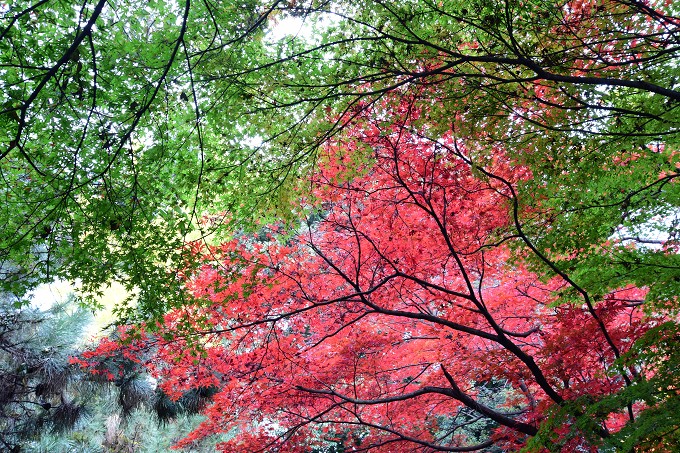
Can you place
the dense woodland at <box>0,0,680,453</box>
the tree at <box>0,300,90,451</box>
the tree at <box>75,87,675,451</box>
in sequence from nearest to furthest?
1. the dense woodland at <box>0,0,680,453</box>
2. the tree at <box>75,87,675,451</box>
3. the tree at <box>0,300,90,451</box>

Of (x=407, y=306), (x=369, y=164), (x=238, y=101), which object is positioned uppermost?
(x=369, y=164)

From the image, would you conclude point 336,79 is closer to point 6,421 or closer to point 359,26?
point 359,26

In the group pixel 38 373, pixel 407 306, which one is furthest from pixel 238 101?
pixel 38 373

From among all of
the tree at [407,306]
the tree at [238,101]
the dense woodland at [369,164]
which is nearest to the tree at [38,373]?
the tree at [407,306]

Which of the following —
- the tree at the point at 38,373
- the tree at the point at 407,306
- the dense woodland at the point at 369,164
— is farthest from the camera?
the tree at the point at 38,373

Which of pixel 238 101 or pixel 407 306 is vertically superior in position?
pixel 407 306

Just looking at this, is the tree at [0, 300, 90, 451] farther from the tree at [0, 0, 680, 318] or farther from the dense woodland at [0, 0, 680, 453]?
the tree at [0, 0, 680, 318]

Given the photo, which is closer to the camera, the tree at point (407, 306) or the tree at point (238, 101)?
the tree at point (238, 101)

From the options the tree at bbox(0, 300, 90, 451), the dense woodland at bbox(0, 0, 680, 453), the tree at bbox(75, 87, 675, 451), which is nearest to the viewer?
the dense woodland at bbox(0, 0, 680, 453)

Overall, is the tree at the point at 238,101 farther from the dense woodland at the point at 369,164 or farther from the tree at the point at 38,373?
the tree at the point at 38,373

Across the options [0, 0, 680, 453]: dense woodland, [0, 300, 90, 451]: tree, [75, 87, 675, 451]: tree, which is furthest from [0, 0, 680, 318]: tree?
[0, 300, 90, 451]: tree

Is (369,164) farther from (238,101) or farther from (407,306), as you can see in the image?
(407,306)

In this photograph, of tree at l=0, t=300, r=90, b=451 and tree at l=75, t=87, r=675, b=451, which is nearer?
tree at l=75, t=87, r=675, b=451

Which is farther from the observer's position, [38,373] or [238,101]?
[38,373]
